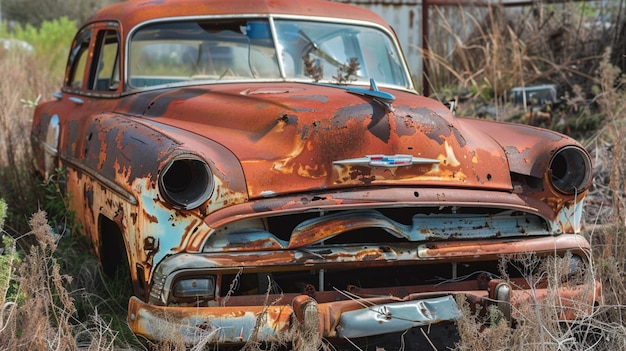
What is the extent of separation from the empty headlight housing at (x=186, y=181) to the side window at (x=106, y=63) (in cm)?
146

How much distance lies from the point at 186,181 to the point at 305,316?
70cm

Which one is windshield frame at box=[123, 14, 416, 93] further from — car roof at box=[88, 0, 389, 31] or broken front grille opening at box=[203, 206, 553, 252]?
broken front grille opening at box=[203, 206, 553, 252]

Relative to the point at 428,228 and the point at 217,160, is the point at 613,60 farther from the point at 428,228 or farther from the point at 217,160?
the point at 217,160

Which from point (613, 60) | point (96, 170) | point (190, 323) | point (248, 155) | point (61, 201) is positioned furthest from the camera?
point (613, 60)

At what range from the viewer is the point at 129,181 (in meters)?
3.06

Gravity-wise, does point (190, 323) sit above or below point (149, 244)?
below

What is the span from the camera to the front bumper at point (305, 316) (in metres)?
2.80

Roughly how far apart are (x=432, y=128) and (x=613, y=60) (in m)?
4.76

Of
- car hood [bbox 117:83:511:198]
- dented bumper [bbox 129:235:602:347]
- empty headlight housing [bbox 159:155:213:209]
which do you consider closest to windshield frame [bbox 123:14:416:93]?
car hood [bbox 117:83:511:198]

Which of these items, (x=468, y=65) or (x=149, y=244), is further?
(x=468, y=65)

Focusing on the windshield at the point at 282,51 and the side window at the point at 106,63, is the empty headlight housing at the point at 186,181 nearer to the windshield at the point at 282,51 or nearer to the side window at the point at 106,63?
the windshield at the point at 282,51

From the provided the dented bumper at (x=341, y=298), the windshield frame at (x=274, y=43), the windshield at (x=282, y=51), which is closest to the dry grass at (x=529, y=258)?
the dented bumper at (x=341, y=298)

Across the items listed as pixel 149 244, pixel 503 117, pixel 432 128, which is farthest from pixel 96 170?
pixel 503 117

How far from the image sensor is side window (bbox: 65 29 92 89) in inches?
207
